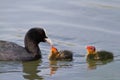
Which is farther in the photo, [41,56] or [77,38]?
[77,38]

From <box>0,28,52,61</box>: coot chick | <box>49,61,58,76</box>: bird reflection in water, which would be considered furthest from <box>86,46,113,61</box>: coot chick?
<box>0,28,52,61</box>: coot chick

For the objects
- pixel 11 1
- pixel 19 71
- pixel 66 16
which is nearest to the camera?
pixel 19 71

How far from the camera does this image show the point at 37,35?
15188 mm

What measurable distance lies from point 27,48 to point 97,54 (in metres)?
1.84

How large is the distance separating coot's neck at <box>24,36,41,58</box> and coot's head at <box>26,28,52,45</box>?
7 centimetres

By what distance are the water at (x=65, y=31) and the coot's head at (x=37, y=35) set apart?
0.46m

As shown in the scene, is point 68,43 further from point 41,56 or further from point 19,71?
point 19,71

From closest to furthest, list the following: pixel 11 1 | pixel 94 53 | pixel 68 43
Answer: pixel 94 53 < pixel 68 43 < pixel 11 1

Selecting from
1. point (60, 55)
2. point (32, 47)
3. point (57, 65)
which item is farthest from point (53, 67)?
point (32, 47)

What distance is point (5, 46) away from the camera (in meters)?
14.9

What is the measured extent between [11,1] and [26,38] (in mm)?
5440

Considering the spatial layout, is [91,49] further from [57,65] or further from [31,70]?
[31,70]

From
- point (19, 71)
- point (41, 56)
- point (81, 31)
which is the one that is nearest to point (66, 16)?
point (81, 31)

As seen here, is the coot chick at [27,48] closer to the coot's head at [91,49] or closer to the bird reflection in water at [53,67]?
the bird reflection in water at [53,67]
